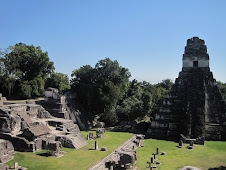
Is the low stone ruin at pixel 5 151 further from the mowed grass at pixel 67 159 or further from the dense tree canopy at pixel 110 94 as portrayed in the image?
the dense tree canopy at pixel 110 94

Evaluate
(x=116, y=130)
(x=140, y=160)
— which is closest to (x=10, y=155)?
(x=140, y=160)

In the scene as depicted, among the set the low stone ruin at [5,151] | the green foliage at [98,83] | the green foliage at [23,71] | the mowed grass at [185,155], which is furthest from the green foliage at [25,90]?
the mowed grass at [185,155]

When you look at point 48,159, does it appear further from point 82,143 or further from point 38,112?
point 38,112

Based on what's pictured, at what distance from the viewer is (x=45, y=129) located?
1984 cm

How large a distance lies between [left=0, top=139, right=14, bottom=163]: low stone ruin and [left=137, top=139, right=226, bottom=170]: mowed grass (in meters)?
9.67

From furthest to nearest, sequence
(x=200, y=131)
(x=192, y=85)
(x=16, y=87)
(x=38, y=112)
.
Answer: (x=16, y=87)
(x=192, y=85)
(x=38, y=112)
(x=200, y=131)

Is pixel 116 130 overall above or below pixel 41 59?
below

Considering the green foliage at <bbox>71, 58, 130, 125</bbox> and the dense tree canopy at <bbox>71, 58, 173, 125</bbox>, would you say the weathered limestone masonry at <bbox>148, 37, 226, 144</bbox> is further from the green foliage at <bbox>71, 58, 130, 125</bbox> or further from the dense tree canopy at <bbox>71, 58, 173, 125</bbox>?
the green foliage at <bbox>71, 58, 130, 125</bbox>

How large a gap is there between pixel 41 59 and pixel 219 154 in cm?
2955

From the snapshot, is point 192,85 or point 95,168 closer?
point 95,168

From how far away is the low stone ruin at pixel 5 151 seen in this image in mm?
15277

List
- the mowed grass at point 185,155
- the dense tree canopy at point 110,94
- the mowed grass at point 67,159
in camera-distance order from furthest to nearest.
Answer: the dense tree canopy at point 110,94 → the mowed grass at point 185,155 → the mowed grass at point 67,159

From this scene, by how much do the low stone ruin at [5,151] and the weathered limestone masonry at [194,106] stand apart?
1627 centimetres

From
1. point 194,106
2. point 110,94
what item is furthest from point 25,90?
point 194,106
